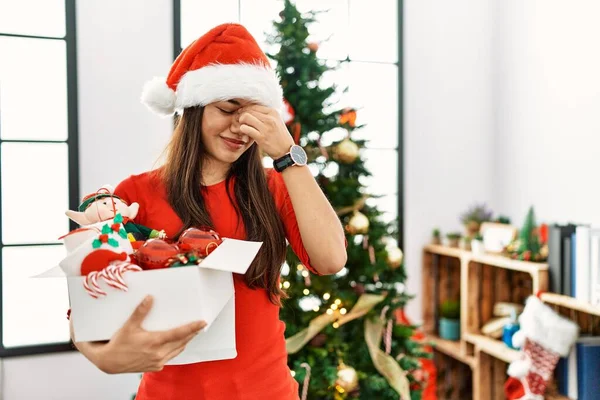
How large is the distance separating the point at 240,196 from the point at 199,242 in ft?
0.74

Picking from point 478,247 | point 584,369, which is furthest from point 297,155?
point 478,247

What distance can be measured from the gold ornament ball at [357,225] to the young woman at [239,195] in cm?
98

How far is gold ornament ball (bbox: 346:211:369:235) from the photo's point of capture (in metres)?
2.01

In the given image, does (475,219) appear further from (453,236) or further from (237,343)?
(237,343)

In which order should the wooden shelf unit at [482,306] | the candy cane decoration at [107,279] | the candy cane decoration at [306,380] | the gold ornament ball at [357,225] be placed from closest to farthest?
1. the candy cane decoration at [107,279]
2. the candy cane decoration at [306,380]
3. the gold ornament ball at [357,225]
4. the wooden shelf unit at [482,306]

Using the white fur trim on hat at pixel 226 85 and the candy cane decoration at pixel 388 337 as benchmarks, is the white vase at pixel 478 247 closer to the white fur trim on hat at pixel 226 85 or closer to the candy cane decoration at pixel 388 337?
the candy cane decoration at pixel 388 337

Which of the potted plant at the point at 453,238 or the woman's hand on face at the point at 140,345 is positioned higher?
the woman's hand on face at the point at 140,345

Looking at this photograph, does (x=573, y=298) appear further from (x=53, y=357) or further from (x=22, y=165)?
(x=22, y=165)

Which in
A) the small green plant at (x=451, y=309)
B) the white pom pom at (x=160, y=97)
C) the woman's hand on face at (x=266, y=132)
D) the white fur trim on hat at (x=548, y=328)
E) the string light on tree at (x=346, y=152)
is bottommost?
the small green plant at (x=451, y=309)

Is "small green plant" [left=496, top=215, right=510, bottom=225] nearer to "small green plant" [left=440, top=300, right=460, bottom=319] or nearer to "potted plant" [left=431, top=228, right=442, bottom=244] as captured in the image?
"potted plant" [left=431, top=228, right=442, bottom=244]

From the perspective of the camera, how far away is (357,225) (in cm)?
201

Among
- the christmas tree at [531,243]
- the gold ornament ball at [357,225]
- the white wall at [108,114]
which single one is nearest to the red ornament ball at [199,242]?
the gold ornament ball at [357,225]

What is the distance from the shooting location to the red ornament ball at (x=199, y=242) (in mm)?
781

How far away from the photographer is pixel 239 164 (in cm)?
105
